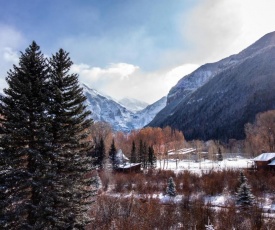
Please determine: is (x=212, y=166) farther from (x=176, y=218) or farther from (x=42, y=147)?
(x=42, y=147)

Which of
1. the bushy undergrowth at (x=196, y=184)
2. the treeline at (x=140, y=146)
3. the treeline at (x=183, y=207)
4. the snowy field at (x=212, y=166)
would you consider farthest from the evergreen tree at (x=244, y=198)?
the treeline at (x=140, y=146)

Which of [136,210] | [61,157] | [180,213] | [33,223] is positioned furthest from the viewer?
[136,210]

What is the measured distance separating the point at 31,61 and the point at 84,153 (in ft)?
23.6

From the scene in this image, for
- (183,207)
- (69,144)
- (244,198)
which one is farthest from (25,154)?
(244,198)

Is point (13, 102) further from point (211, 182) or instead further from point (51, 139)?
point (211, 182)

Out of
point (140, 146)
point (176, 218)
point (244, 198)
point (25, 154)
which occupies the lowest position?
point (176, 218)

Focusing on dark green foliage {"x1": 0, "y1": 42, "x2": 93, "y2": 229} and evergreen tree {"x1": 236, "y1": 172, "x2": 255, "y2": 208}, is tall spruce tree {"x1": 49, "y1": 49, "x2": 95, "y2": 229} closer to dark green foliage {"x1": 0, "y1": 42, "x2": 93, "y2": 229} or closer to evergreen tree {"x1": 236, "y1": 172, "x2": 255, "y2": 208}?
dark green foliage {"x1": 0, "y1": 42, "x2": 93, "y2": 229}

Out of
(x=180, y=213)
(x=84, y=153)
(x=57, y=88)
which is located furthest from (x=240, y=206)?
(x=57, y=88)

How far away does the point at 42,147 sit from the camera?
659 inches

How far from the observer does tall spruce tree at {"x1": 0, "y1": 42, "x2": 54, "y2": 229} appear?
50.8 ft

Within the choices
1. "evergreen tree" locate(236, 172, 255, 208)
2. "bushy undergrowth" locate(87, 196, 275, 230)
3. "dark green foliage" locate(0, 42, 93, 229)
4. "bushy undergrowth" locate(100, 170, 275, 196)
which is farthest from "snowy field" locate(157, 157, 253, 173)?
"dark green foliage" locate(0, 42, 93, 229)

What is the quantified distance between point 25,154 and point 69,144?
306cm

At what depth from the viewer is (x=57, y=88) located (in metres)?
18.1

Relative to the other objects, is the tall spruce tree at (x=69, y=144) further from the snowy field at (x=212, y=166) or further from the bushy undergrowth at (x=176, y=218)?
the snowy field at (x=212, y=166)
